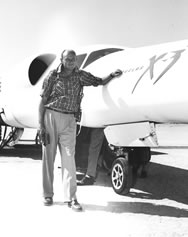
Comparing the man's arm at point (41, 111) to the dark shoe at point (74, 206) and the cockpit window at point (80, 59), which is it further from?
the cockpit window at point (80, 59)

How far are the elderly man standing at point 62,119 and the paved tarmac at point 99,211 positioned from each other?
0.32m

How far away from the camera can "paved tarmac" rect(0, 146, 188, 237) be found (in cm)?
400

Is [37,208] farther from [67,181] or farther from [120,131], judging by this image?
[120,131]

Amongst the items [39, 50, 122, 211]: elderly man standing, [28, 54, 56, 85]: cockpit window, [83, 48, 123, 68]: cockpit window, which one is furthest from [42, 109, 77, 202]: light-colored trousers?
[28, 54, 56, 85]: cockpit window

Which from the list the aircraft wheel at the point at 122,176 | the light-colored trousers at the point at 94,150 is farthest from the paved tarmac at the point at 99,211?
the light-colored trousers at the point at 94,150

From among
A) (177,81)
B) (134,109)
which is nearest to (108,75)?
(134,109)

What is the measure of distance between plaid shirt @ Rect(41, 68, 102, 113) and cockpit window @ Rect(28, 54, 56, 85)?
130 inches

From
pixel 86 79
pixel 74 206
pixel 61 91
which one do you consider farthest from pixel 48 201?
pixel 86 79

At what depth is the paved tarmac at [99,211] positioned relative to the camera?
3996 mm

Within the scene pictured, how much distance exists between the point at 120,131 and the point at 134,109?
616mm

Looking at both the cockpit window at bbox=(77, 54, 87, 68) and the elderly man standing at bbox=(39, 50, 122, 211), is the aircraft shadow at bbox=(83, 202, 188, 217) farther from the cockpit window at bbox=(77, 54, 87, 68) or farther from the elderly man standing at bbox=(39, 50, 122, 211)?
the cockpit window at bbox=(77, 54, 87, 68)

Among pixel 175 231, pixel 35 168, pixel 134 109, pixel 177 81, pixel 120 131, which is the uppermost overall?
pixel 177 81

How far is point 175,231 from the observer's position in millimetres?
4062

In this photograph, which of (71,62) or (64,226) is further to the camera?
(71,62)
